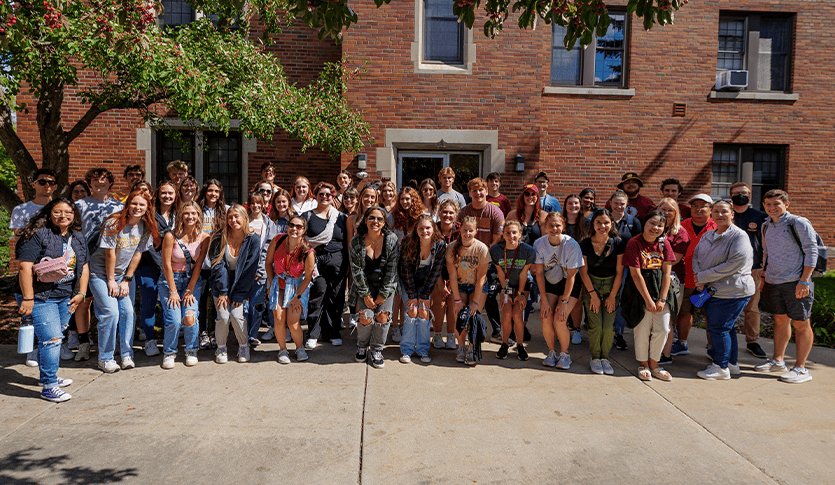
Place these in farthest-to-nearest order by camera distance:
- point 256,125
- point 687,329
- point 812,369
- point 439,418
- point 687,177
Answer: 1. point 687,177
2. point 256,125
3. point 687,329
4. point 812,369
5. point 439,418

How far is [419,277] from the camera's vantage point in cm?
553

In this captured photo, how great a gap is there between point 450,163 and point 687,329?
5.70 metres

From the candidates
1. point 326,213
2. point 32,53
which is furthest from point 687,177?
point 32,53

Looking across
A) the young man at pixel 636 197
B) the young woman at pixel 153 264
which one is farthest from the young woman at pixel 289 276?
the young man at pixel 636 197

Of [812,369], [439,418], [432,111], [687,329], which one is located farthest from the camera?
[432,111]

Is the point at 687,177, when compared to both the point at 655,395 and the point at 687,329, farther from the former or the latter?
the point at 655,395

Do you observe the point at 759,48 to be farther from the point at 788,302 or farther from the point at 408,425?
the point at 408,425

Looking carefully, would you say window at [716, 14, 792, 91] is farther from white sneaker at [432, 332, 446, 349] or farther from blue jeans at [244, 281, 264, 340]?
blue jeans at [244, 281, 264, 340]

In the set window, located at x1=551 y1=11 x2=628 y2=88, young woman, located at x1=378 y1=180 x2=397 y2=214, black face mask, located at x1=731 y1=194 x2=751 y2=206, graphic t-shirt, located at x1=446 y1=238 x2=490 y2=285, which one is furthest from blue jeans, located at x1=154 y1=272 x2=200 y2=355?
window, located at x1=551 y1=11 x2=628 y2=88

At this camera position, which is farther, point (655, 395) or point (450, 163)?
point (450, 163)

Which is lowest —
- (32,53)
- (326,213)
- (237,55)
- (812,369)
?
(812,369)

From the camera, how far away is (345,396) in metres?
4.51

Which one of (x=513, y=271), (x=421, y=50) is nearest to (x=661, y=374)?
(x=513, y=271)

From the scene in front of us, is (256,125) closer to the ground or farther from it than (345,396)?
farther from it
